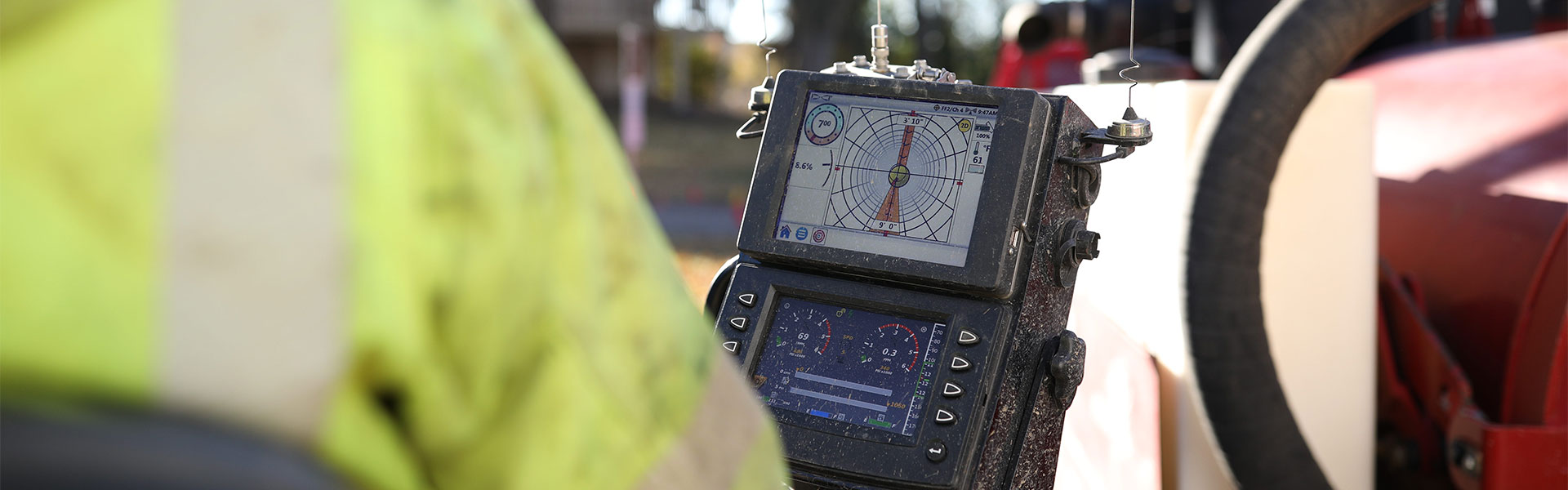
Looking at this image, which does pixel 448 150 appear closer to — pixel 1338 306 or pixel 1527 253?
pixel 1338 306

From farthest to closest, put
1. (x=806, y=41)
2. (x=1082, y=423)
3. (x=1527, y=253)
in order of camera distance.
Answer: (x=806, y=41)
(x=1527, y=253)
(x=1082, y=423)

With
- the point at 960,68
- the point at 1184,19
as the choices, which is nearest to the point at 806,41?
the point at 960,68

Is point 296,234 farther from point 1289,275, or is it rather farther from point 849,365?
point 1289,275

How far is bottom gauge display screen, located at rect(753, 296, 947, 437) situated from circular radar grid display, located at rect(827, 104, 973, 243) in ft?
0.39

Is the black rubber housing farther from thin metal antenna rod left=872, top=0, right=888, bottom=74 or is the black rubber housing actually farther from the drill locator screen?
thin metal antenna rod left=872, top=0, right=888, bottom=74

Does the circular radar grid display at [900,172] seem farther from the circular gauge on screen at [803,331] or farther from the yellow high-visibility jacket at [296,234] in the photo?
the yellow high-visibility jacket at [296,234]

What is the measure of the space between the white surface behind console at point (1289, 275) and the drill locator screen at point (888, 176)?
1.49 ft

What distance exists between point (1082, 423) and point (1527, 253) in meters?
0.81

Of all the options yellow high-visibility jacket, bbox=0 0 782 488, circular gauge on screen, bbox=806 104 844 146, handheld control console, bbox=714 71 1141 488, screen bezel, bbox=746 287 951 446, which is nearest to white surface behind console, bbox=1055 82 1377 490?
handheld control console, bbox=714 71 1141 488

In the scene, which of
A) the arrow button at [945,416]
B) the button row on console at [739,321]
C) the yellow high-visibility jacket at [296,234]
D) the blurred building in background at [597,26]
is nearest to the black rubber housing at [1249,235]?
the arrow button at [945,416]

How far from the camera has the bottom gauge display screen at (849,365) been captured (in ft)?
4.97

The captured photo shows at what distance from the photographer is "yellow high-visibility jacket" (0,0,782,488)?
0.49 meters

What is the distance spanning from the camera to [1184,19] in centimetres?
463

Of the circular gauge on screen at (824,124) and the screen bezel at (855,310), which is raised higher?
the circular gauge on screen at (824,124)
